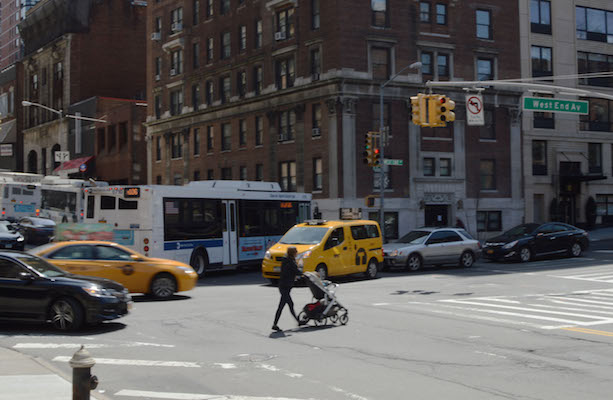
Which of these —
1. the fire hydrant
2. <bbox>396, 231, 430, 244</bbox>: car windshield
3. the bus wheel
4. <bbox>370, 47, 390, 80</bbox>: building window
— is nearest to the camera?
the fire hydrant

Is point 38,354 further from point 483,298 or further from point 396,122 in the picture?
point 396,122

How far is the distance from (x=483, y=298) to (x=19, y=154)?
80.5 metres

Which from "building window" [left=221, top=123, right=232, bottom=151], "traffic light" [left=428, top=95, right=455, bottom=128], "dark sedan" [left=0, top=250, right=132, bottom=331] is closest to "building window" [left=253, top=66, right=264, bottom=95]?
"building window" [left=221, top=123, right=232, bottom=151]

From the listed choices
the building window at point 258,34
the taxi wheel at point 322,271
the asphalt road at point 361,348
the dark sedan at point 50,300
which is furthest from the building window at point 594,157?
the dark sedan at point 50,300

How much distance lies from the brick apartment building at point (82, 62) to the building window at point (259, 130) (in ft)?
89.0

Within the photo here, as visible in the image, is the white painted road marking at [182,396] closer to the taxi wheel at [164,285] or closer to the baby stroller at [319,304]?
the baby stroller at [319,304]

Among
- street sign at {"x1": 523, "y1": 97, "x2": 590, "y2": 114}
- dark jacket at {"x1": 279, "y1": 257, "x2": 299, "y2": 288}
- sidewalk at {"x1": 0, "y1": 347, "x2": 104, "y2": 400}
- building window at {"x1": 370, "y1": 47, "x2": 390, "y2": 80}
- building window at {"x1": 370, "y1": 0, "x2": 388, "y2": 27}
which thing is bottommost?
sidewalk at {"x1": 0, "y1": 347, "x2": 104, "y2": 400}

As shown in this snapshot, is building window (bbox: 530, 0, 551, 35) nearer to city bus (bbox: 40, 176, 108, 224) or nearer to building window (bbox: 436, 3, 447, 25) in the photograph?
building window (bbox: 436, 3, 447, 25)

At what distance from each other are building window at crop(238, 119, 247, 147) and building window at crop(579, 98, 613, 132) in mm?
25653

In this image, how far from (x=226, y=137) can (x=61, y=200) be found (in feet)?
51.4

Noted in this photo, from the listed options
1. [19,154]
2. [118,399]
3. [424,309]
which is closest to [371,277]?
[424,309]

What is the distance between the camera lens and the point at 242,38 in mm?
50094

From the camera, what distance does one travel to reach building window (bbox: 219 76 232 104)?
51.0 metres

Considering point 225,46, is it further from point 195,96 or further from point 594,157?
point 594,157
